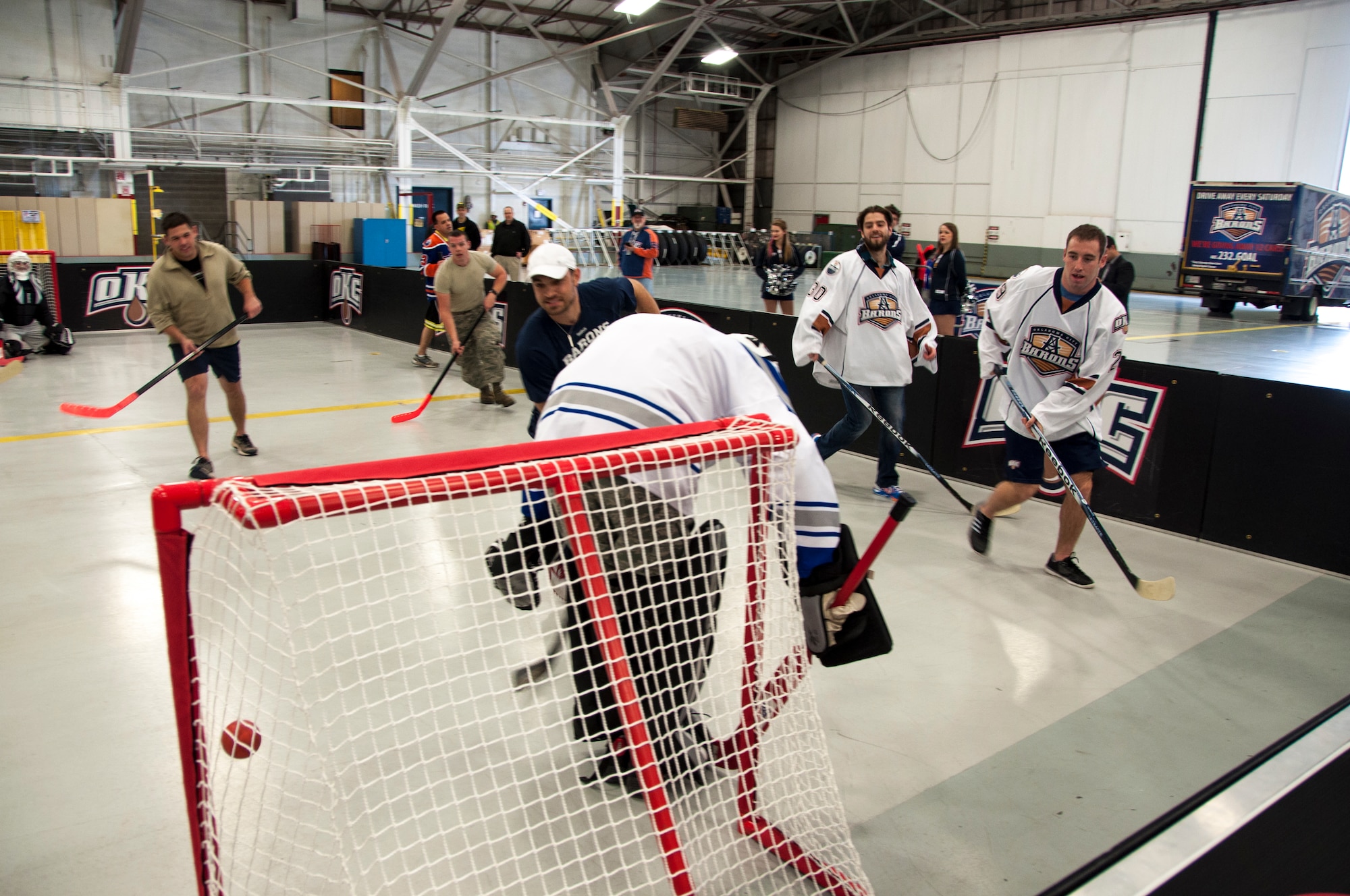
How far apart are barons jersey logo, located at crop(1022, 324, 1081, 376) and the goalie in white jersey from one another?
2.79 m

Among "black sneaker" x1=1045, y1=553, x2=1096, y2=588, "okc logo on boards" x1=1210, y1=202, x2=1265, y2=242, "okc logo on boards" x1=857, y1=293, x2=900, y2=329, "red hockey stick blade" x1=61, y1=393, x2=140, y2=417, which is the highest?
"okc logo on boards" x1=1210, y1=202, x2=1265, y2=242

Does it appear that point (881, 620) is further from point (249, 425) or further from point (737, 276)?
point (737, 276)

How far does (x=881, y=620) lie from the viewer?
2418 millimetres

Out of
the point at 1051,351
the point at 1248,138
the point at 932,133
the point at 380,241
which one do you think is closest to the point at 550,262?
the point at 1051,351

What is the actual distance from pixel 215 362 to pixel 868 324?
4.65 metres

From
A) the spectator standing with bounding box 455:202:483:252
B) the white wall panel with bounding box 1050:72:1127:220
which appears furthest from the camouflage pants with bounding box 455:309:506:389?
the white wall panel with bounding box 1050:72:1127:220

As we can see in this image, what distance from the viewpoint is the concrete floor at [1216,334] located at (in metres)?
10.9

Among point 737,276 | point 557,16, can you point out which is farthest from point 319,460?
point 557,16

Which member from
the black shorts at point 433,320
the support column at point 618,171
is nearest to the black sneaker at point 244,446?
the black shorts at point 433,320

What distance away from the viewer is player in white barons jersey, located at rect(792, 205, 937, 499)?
593cm

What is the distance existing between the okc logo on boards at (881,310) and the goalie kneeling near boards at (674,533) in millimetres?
3684

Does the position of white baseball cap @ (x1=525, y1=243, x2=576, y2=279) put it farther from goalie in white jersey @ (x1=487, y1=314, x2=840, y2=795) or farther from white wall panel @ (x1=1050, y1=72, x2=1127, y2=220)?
white wall panel @ (x1=1050, y1=72, x2=1127, y2=220)

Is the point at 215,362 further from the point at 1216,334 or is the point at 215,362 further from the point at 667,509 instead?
the point at 1216,334

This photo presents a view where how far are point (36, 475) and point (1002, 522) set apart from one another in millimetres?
6423
